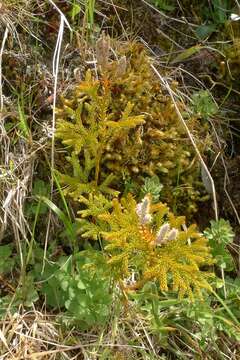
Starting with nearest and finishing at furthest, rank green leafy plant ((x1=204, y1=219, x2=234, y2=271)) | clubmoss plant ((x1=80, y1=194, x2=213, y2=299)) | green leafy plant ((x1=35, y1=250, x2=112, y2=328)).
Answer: clubmoss plant ((x1=80, y1=194, x2=213, y2=299))
green leafy plant ((x1=35, y1=250, x2=112, y2=328))
green leafy plant ((x1=204, y1=219, x2=234, y2=271))

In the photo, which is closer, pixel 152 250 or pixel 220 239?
pixel 152 250

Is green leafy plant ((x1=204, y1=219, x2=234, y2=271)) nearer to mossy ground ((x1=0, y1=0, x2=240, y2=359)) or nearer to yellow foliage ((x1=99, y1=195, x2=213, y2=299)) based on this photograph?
mossy ground ((x1=0, y1=0, x2=240, y2=359))

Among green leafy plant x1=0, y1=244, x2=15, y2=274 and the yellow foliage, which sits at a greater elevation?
the yellow foliage

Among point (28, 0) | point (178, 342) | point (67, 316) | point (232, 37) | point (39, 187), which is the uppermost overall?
point (28, 0)

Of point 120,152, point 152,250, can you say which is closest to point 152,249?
point 152,250

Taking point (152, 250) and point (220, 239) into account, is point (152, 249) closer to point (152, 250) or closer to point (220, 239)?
point (152, 250)

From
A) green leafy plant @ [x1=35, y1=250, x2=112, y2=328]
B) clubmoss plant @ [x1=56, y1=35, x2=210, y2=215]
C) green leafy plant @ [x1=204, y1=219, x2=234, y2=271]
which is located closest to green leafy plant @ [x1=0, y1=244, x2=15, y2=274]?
green leafy plant @ [x1=35, y1=250, x2=112, y2=328]

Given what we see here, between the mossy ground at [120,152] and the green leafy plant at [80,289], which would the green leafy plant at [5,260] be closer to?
the mossy ground at [120,152]

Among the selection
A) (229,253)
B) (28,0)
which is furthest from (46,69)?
(229,253)

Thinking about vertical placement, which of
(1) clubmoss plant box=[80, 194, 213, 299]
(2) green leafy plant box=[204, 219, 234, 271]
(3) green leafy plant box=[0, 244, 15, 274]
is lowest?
(2) green leafy plant box=[204, 219, 234, 271]

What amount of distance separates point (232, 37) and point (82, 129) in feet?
2.77

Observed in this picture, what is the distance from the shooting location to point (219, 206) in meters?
2.40

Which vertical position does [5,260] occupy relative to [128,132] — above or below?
below

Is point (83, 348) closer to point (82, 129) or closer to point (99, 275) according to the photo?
point (99, 275)
